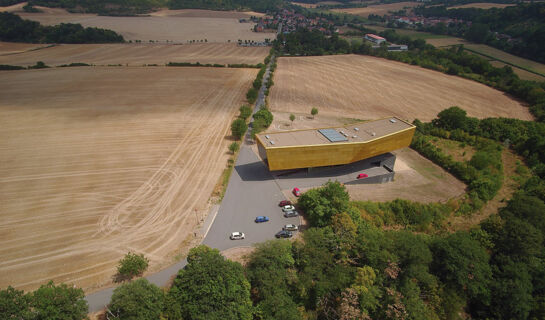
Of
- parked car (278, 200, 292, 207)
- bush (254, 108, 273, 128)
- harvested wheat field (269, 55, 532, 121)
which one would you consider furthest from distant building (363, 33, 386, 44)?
parked car (278, 200, 292, 207)

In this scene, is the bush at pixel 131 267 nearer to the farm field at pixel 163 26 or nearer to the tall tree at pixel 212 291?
the tall tree at pixel 212 291

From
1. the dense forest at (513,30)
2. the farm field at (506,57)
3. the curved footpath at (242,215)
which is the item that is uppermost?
the dense forest at (513,30)

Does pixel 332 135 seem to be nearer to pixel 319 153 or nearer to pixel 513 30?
pixel 319 153

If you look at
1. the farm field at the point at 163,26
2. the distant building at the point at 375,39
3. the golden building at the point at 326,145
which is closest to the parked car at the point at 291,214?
the golden building at the point at 326,145

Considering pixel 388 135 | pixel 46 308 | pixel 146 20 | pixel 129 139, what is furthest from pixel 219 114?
pixel 146 20

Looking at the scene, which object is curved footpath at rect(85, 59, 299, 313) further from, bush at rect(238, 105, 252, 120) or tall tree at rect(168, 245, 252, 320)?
bush at rect(238, 105, 252, 120)

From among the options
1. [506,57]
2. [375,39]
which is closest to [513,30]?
[506,57]
